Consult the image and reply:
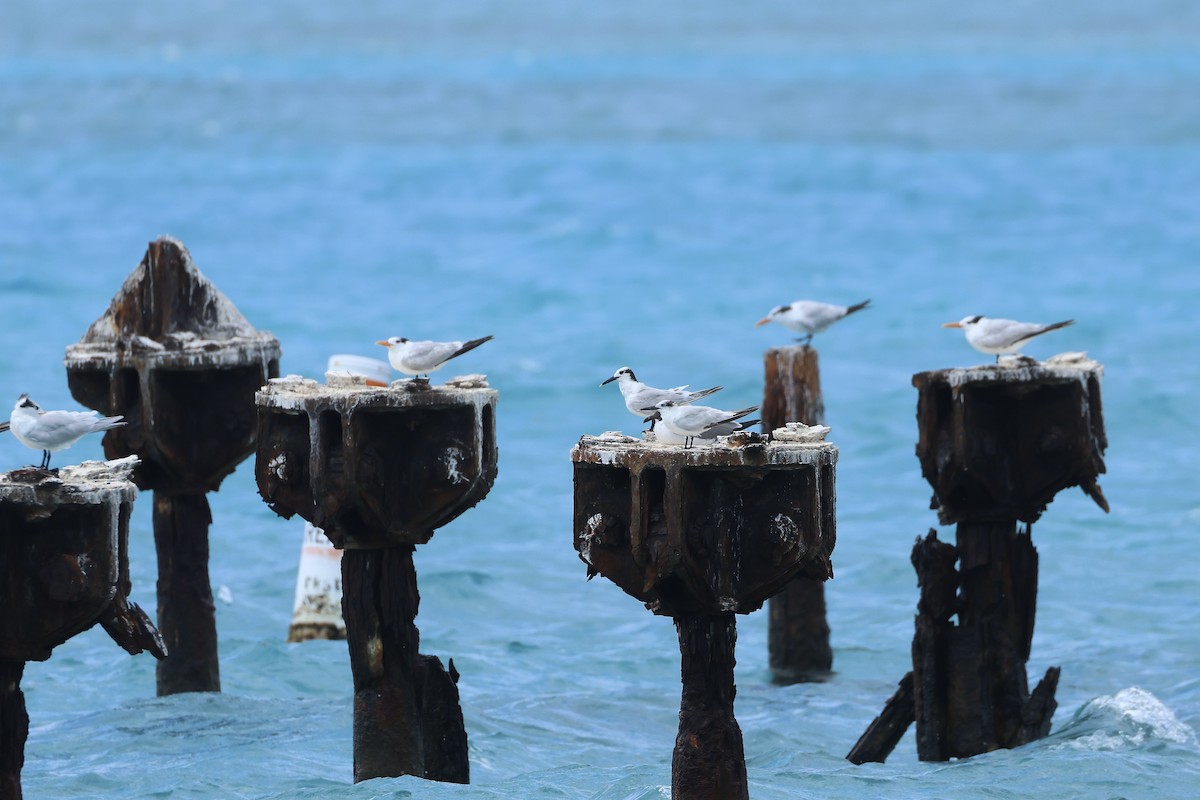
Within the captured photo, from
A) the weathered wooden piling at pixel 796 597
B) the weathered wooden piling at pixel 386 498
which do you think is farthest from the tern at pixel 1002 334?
the weathered wooden piling at pixel 386 498

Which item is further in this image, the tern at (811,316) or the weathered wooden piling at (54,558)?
the tern at (811,316)

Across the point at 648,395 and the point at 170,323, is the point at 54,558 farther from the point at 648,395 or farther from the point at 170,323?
the point at 170,323

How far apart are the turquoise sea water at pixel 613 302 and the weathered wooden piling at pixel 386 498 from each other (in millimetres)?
434

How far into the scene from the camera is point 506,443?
2936cm

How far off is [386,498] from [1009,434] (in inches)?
170

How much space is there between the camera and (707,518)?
10219mm

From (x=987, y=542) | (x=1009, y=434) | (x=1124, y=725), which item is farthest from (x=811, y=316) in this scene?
(x=1124, y=725)

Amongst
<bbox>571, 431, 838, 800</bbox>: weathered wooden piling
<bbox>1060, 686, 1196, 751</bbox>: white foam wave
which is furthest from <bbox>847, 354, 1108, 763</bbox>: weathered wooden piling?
<bbox>571, 431, 838, 800</bbox>: weathered wooden piling

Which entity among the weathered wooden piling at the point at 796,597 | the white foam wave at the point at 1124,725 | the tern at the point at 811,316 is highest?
the tern at the point at 811,316

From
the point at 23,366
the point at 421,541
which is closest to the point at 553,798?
the point at 421,541

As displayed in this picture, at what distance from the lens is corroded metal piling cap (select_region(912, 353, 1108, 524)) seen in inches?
517

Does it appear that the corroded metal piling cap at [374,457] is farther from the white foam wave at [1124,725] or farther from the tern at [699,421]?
the white foam wave at [1124,725]

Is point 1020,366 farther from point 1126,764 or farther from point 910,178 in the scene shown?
point 910,178

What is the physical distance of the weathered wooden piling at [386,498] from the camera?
11688 mm
